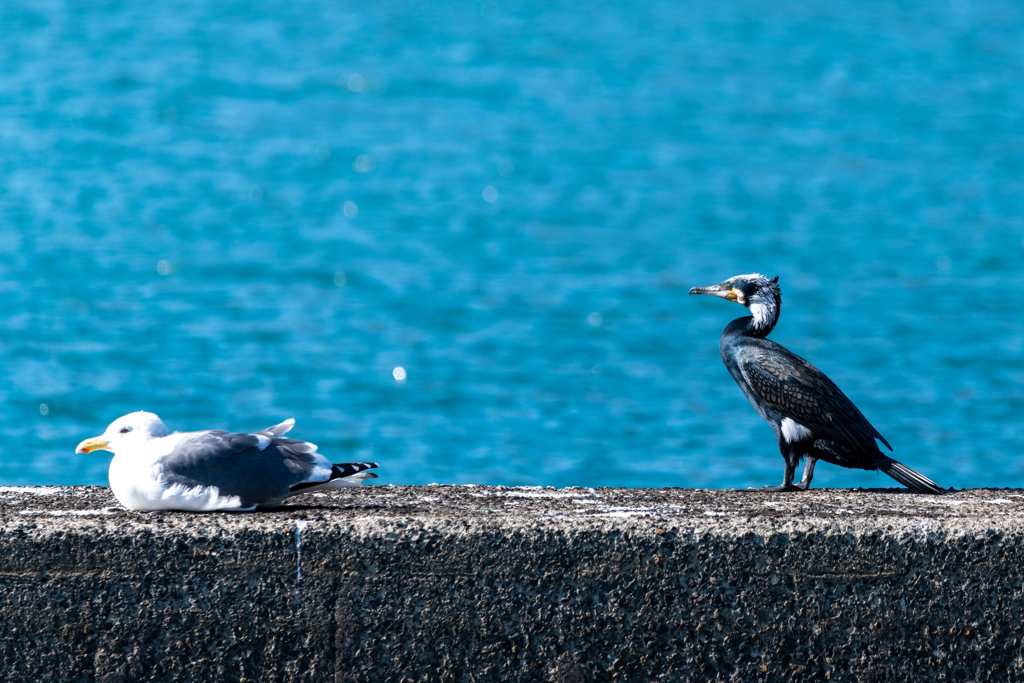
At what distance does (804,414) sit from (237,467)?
2.42 metres

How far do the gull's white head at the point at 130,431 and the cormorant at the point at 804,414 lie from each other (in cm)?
254

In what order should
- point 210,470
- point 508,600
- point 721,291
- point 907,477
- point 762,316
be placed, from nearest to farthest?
point 508,600
point 210,470
point 907,477
point 762,316
point 721,291

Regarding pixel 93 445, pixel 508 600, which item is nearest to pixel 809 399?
pixel 508 600

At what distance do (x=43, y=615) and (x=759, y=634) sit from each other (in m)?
2.43

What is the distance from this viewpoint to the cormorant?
4.81m

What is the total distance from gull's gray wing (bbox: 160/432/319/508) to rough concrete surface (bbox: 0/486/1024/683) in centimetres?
18

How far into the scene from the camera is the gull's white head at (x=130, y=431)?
410cm

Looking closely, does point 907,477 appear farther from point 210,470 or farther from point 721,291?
point 210,470

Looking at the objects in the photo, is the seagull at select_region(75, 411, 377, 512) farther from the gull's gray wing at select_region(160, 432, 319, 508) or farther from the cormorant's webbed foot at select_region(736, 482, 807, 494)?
the cormorant's webbed foot at select_region(736, 482, 807, 494)

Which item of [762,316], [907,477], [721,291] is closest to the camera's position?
[907,477]

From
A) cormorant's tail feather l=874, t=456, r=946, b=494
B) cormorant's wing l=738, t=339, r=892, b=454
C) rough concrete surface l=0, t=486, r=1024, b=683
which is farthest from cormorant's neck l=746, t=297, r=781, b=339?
rough concrete surface l=0, t=486, r=1024, b=683

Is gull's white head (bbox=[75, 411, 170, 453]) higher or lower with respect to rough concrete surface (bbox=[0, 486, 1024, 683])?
higher

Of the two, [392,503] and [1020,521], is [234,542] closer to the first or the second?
[392,503]

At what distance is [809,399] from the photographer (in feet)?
15.8
